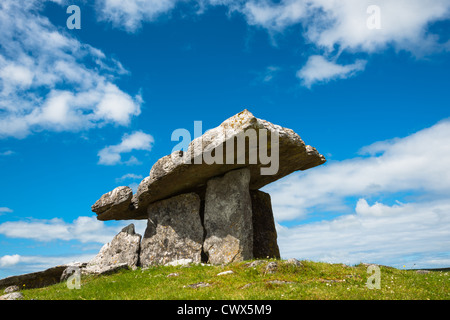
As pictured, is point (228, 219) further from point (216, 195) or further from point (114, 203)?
point (114, 203)

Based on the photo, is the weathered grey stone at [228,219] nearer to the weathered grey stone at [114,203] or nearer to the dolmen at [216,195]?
the dolmen at [216,195]

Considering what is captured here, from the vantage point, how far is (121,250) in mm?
22000

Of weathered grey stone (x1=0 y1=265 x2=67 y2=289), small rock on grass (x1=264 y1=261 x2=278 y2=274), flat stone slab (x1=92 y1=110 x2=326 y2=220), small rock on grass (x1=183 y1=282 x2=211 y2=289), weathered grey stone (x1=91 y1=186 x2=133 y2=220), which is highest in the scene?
flat stone slab (x1=92 y1=110 x2=326 y2=220)

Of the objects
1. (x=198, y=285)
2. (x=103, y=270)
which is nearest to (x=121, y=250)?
(x=103, y=270)

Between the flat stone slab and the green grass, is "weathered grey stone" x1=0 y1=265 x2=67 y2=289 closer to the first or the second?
the flat stone slab

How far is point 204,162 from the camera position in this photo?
59.0ft

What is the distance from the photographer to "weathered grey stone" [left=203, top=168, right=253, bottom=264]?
18.5m

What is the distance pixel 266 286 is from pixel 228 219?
7.68m

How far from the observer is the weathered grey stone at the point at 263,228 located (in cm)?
2131

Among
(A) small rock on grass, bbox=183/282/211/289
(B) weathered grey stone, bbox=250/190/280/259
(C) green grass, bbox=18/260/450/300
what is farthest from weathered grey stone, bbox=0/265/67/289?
(A) small rock on grass, bbox=183/282/211/289

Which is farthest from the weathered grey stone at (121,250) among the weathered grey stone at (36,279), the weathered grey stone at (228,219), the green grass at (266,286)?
the green grass at (266,286)
